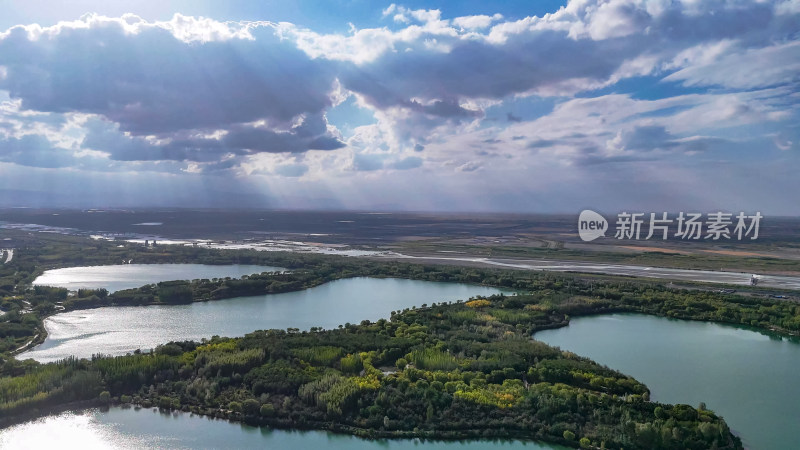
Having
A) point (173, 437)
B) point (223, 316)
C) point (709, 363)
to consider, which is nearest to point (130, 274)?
point (223, 316)

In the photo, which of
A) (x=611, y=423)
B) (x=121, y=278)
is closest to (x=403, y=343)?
(x=611, y=423)

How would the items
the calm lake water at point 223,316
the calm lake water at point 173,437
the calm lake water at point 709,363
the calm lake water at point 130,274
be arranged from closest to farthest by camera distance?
the calm lake water at point 173,437
the calm lake water at point 709,363
the calm lake water at point 223,316
the calm lake water at point 130,274

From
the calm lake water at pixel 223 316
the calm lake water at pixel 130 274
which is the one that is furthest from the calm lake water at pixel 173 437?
the calm lake water at pixel 130 274

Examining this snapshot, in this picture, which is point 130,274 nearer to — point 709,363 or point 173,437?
point 173,437

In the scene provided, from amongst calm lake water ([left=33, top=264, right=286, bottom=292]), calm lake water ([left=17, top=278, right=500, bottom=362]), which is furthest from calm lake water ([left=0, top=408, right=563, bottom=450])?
calm lake water ([left=33, top=264, right=286, bottom=292])

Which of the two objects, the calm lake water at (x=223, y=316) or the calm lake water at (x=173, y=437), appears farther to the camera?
the calm lake water at (x=223, y=316)

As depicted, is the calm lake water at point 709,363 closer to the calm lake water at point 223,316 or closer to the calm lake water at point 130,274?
the calm lake water at point 223,316

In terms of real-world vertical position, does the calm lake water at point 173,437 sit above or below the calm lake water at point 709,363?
below
